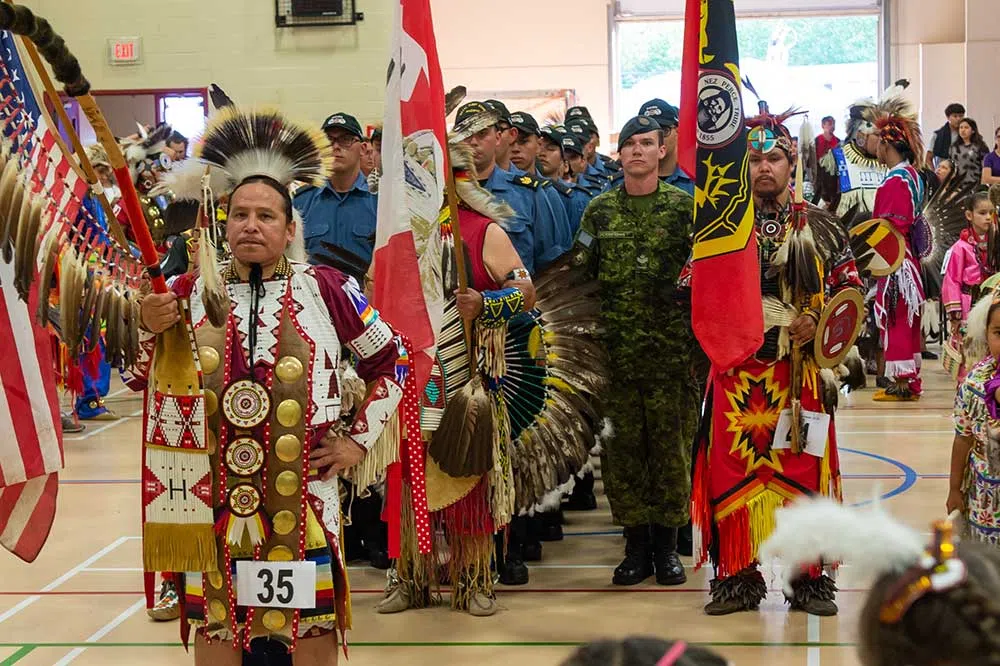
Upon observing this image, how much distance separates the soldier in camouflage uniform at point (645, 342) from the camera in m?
4.49

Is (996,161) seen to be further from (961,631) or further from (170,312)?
(961,631)

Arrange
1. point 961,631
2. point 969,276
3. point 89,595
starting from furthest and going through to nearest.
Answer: point 969,276 → point 89,595 → point 961,631

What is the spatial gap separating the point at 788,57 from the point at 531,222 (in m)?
12.6

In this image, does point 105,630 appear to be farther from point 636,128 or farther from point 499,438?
point 636,128

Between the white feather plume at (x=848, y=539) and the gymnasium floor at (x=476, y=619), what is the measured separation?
71.7 inches

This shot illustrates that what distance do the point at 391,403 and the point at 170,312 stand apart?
57 cm

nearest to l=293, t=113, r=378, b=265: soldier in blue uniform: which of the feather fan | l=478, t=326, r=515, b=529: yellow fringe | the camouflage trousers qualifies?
l=478, t=326, r=515, b=529: yellow fringe

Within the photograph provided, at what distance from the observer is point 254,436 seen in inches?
108

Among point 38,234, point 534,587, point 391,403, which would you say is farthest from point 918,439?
point 38,234

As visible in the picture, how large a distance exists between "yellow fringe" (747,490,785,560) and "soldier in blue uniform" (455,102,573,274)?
3.77 ft

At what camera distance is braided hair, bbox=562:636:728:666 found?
1161 mm

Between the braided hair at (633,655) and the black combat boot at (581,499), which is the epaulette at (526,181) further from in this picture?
the braided hair at (633,655)

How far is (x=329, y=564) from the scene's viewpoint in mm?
2805

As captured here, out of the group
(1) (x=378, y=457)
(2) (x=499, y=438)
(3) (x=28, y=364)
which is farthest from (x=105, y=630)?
(3) (x=28, y=364)
